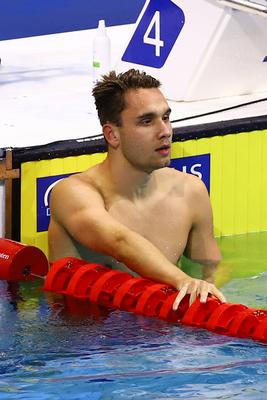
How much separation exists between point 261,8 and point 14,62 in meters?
1.70

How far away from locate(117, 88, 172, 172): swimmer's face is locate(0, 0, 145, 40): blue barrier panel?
368cm

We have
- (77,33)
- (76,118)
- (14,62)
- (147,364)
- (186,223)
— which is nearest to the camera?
(147,364)

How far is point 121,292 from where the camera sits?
4.91 meters

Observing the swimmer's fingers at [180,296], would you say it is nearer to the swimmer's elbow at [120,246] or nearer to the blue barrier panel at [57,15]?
the swimmer's elbow at [120,246]

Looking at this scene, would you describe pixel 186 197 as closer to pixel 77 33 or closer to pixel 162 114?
pixel 162 114

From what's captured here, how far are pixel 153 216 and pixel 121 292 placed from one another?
1.63 ft

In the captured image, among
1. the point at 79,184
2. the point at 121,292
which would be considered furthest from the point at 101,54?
the point at 121,292

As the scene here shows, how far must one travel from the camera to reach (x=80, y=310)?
16.2 feet

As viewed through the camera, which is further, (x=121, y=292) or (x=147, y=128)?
(x=147, y=128)

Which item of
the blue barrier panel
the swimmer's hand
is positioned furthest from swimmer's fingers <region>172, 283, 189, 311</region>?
the blue barrier panel

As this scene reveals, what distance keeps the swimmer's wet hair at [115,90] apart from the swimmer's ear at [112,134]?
0.07 feet

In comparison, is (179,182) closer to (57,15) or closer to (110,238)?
(110,238)


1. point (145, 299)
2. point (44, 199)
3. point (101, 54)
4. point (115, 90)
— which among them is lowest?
point (145, 299)

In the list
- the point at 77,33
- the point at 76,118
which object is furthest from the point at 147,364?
the point at 77,33
